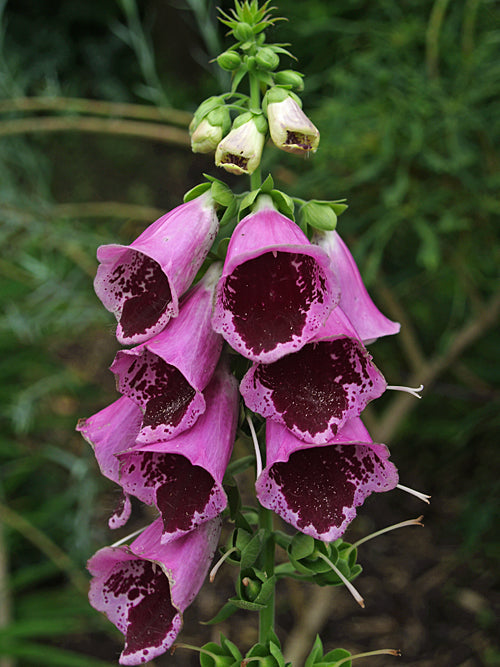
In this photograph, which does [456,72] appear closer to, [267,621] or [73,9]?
[267,621]

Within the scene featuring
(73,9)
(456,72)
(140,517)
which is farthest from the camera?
(73,9)

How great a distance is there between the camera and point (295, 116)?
1.88ft

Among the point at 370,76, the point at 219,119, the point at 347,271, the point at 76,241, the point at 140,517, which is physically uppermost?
the point at 219,119

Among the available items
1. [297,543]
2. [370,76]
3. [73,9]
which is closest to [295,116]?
[297,543]

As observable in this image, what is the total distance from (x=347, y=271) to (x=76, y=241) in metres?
1.39

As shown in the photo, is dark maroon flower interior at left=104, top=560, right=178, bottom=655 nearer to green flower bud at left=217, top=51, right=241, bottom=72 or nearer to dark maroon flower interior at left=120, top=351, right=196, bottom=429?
dark maroon flower interior at left=120, top=351, right=196, bottom=429

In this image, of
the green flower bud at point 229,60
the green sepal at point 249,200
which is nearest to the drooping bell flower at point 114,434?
the green sepal at point 249,200

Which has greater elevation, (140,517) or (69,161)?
(69,161)

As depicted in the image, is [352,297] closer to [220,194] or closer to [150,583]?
[220,194]

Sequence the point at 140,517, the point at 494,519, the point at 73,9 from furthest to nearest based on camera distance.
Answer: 1. the point at 73,9
2. the point at 140,517
3. the point at 494,519

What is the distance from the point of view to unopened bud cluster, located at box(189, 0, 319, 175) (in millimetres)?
571

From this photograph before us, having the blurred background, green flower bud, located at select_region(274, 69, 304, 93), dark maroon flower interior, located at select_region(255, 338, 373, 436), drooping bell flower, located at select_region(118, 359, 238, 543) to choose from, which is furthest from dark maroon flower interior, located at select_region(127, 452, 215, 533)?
the blurred background

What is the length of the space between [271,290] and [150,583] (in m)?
0.31

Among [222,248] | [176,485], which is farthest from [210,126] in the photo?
[176,485]
